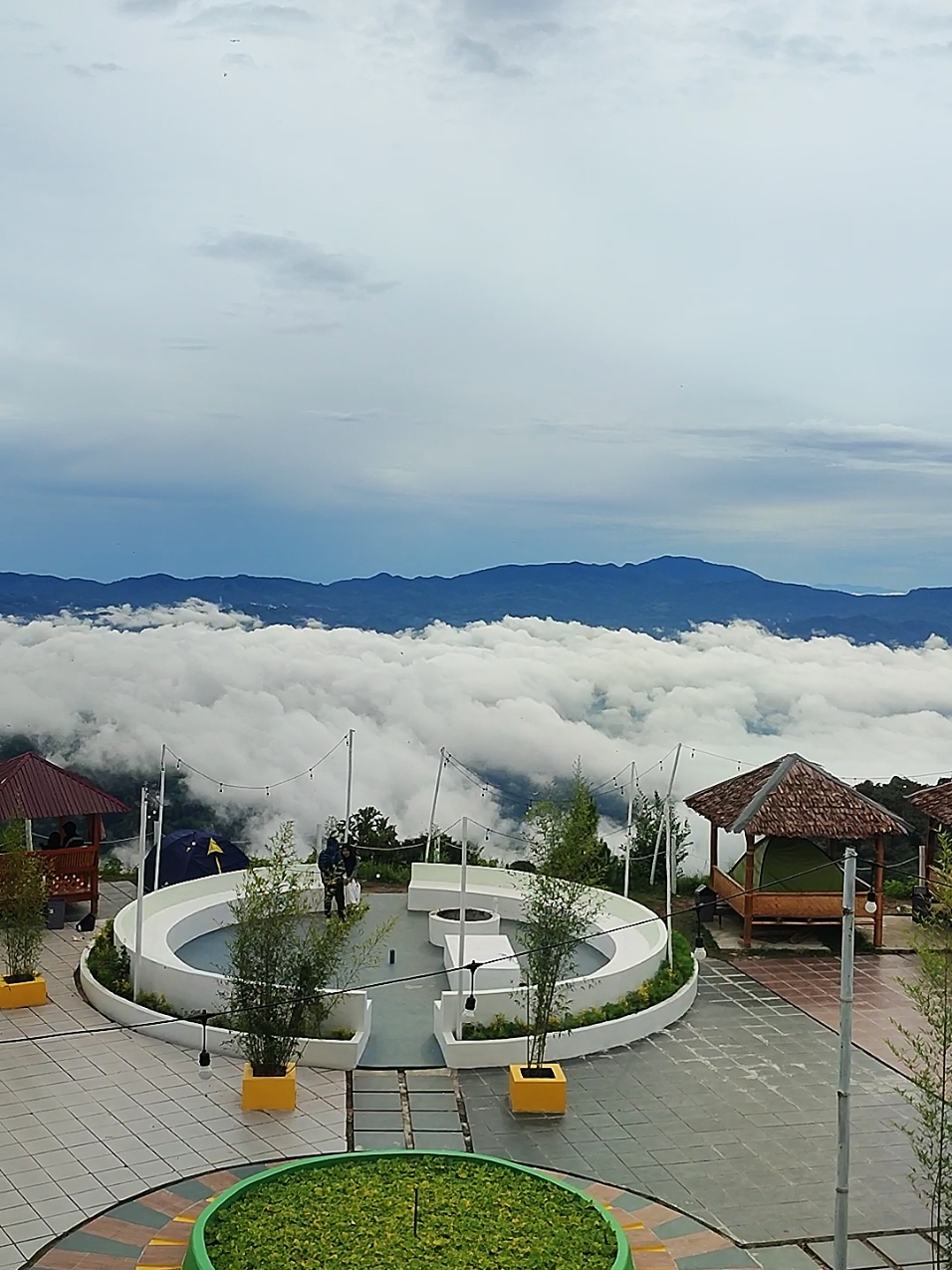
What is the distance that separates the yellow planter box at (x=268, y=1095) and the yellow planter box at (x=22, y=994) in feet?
14.1

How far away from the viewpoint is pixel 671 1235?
434 inches

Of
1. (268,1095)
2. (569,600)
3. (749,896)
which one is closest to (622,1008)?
(268,1095)

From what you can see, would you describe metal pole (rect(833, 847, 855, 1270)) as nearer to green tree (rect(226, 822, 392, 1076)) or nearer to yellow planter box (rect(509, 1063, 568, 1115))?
yellow planter box (rect(509, 1063, 568, 1115))

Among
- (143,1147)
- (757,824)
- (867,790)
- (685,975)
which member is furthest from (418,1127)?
(867,790)

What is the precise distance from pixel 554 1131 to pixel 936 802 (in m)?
11.3

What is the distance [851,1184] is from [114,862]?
17.4 m

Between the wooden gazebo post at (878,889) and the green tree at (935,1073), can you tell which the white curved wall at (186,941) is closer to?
the green tree at (935,1073)

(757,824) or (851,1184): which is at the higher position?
(757,824)

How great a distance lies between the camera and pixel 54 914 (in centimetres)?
2048

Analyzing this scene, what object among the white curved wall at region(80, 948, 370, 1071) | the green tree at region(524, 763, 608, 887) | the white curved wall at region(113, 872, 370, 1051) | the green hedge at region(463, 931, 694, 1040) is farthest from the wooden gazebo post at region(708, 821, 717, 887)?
the white curved wall at region(80, 948, 370, 1071)

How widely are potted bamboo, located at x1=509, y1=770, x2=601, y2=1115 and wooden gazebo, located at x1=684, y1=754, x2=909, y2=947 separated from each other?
17.7ft

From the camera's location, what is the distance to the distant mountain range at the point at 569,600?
6119 cm

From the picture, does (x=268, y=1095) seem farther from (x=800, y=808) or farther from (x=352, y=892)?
(x=800, y=808)

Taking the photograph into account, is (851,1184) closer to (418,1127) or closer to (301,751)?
(418,1127)
